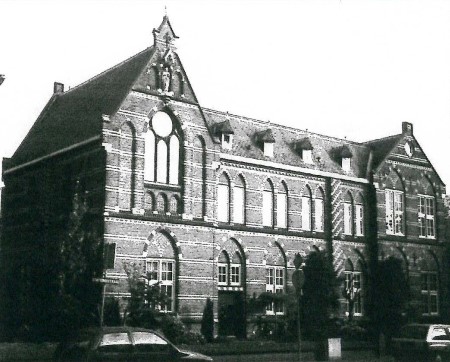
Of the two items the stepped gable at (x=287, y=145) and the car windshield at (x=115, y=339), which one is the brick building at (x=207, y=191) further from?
the car windshield at (x=115, y=339)

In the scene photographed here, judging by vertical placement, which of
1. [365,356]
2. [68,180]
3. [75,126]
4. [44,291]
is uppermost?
[75,126]

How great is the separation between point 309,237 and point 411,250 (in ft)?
29.0

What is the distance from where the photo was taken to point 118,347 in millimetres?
17828

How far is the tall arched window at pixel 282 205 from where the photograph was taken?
4166cm

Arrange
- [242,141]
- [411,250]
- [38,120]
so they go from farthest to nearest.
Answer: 1. [411,250]
2. [38,120]
3. [242,141]

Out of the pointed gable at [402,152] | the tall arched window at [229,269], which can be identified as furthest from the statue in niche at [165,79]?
the pointed gable at [402,152]

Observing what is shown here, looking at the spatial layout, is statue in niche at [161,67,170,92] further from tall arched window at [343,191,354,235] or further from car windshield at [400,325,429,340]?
car windshield at [400,325,429,340]

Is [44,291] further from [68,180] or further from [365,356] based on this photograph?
[365,356]

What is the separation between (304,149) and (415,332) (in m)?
19.1

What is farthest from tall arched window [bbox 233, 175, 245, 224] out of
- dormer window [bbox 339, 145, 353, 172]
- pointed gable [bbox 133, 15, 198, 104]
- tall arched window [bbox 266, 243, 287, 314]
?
dormer window [bbox 339, 145, 353, 172]

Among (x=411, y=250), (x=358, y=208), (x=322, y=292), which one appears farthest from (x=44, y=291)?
(x=411, y=250)

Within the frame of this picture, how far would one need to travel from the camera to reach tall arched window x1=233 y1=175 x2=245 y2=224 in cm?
3934

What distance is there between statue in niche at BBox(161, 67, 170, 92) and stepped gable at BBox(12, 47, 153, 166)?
3.72 ft

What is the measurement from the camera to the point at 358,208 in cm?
4597
